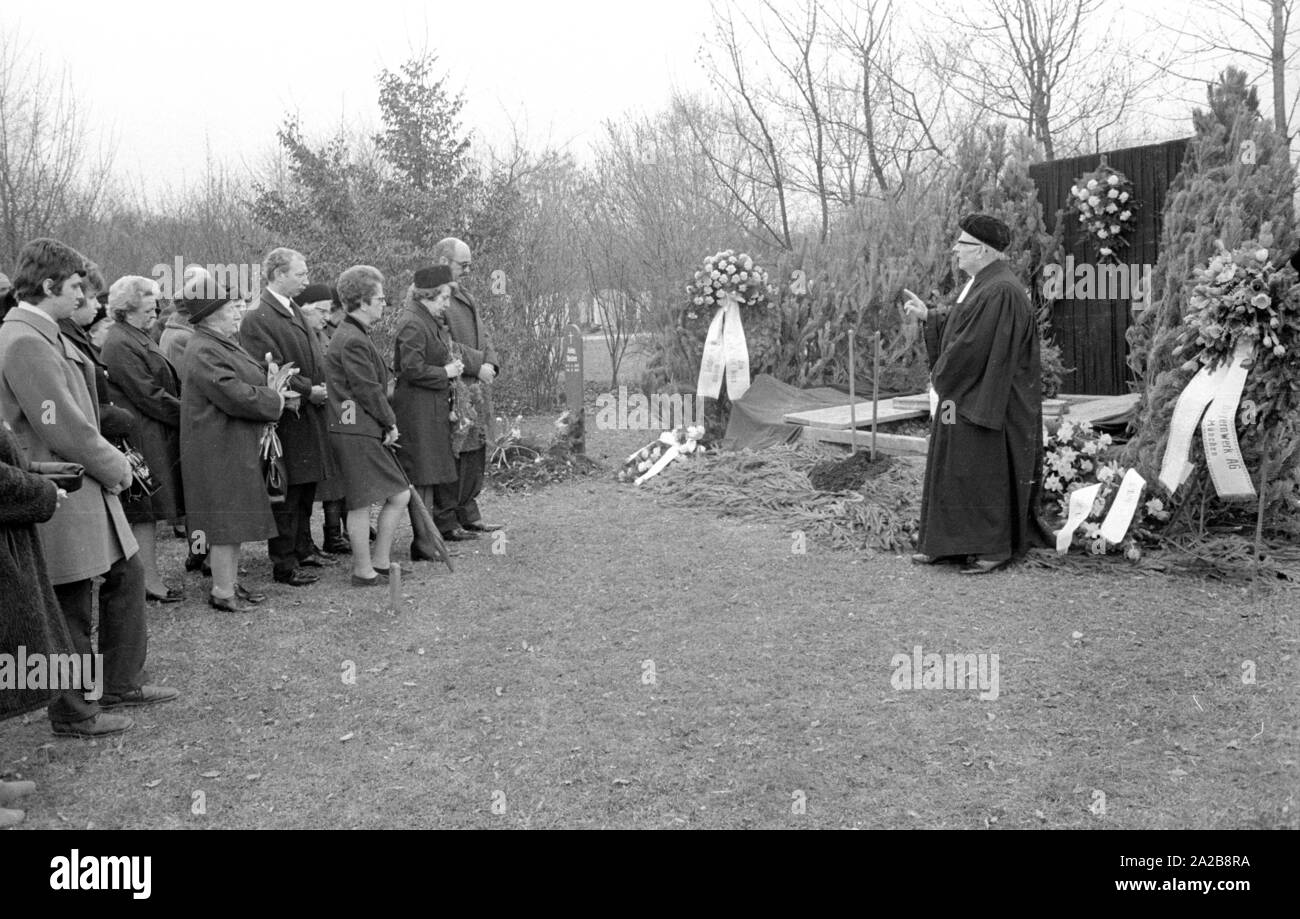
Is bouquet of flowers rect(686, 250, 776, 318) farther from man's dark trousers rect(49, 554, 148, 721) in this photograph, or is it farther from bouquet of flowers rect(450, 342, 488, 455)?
man's dark trousers rect(49, 554, 148, 721)

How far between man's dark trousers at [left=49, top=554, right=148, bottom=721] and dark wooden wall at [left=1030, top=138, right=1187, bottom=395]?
9.10m

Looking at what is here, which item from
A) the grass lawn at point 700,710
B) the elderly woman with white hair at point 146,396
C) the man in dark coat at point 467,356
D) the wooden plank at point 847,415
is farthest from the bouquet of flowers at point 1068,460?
the elderly woman with white hair at point 146,396

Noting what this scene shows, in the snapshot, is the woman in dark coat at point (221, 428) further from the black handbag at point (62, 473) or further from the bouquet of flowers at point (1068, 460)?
the bouquet of flowers at point (1068, 460)

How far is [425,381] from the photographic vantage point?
8.12 metres

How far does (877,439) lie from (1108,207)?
324 centimetres

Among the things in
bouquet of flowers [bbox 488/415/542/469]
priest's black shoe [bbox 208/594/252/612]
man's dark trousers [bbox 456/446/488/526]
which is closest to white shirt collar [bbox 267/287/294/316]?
man's dark trousers [bbox 456/446/488/526]

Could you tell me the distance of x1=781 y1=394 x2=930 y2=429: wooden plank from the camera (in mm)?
10680

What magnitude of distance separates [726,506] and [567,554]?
186 centimetres

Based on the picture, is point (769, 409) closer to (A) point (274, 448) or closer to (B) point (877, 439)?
(B) point (877, 439)

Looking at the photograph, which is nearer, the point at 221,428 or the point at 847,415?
the point at 221,428

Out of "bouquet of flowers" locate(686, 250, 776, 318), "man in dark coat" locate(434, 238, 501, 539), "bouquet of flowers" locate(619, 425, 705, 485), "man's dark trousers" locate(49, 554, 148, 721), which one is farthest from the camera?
"bouquet of flowers" locate(686, 250, 776, 318)

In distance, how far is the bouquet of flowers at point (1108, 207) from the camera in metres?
10.7

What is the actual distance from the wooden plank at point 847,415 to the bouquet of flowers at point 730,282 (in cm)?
201

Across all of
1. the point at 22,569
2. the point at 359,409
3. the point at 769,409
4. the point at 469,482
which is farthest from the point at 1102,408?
the point at 22,569
